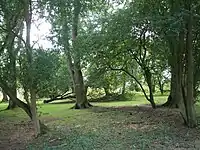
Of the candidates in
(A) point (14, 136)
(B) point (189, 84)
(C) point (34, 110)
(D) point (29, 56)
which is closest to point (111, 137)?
(C) point (34, 110)

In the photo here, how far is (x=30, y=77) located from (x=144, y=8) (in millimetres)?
4424

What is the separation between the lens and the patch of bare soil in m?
9.84

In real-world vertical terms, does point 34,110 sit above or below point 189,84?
below

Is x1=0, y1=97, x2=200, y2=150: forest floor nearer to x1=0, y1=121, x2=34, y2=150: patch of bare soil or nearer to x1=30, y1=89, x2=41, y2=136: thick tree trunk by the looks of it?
x1=0, y1=121, x2=34, y2=150: patch of bare soil

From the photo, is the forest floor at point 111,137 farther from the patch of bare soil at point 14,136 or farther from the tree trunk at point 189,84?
the tree trunk at point 189,84

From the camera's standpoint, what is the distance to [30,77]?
32.7 ft

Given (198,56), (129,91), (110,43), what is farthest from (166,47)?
(129,91)

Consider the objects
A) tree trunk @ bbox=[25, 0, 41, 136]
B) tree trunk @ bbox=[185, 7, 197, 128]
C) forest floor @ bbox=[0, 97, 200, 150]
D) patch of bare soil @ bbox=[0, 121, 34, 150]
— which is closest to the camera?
forest floor @ bbox=[0, 97, 200, 150]

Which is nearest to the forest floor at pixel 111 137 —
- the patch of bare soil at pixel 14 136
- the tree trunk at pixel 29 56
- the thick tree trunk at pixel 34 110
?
the patch of bare soil at pixel 14 136

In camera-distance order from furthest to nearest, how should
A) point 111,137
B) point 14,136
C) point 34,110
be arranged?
point 14,136 < point 34,110 < point 111,137

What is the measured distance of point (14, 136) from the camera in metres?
11.5

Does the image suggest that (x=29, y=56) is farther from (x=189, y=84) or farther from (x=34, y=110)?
(x=189, y=84)

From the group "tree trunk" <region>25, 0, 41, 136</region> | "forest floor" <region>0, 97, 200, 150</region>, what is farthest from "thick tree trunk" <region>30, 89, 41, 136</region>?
"forest floor" <region>0, 97, 200, 150</region>

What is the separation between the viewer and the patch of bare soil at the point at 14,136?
984cm
